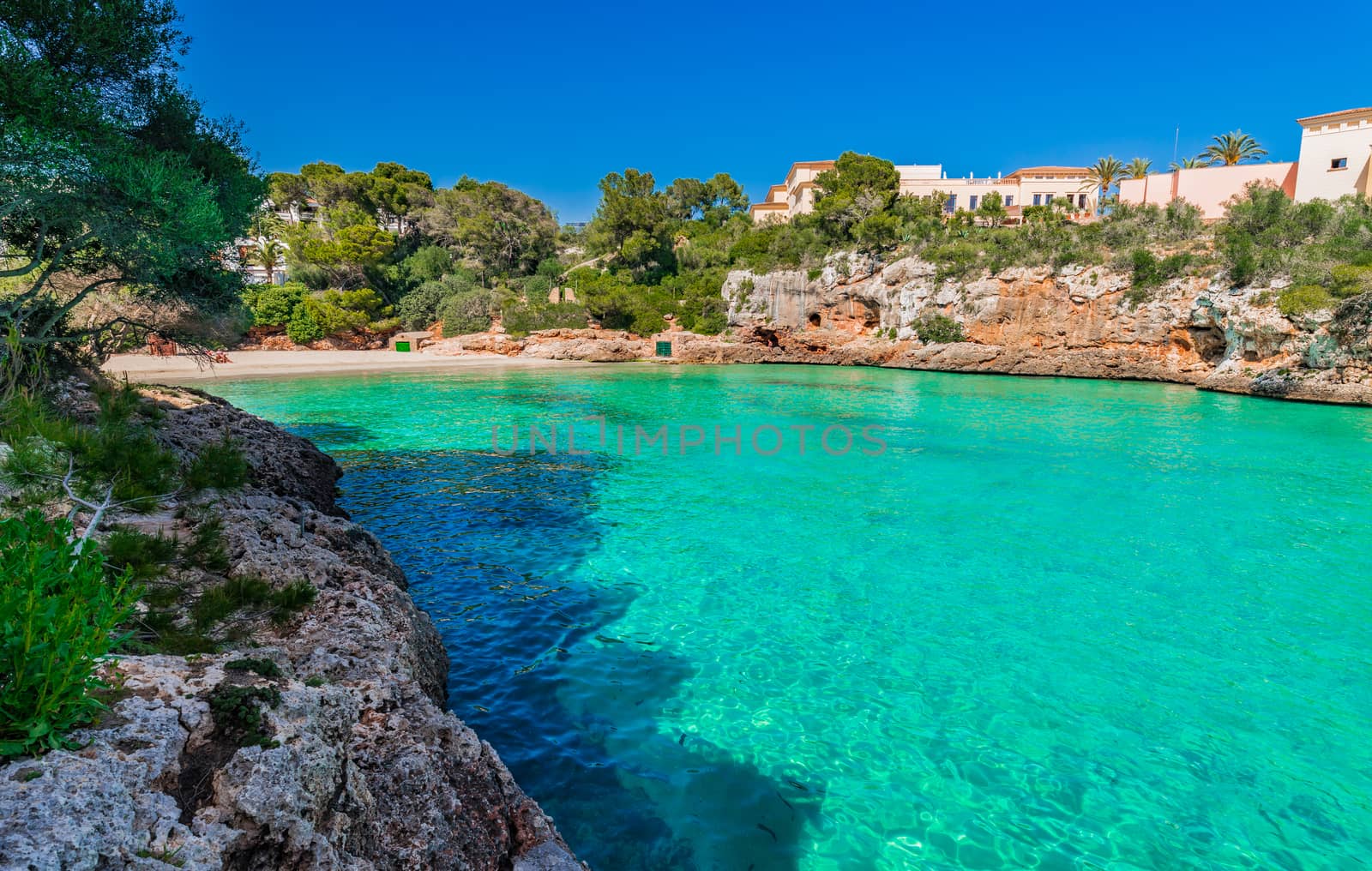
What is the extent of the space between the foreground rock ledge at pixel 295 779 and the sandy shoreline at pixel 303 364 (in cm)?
2767

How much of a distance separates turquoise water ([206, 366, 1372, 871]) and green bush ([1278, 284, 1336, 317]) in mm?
15406

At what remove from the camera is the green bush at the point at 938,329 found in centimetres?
3625

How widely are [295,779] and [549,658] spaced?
3631 mm

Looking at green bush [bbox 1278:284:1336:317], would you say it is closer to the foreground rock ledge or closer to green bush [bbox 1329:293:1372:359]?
green bush [bbox 1329:293:1372:359]

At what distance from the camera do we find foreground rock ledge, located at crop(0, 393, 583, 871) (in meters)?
1.81

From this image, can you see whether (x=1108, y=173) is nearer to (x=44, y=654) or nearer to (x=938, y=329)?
(x=938, y=329)

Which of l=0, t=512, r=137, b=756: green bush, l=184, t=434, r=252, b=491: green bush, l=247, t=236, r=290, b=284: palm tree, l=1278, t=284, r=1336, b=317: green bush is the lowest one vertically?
l=184, t=434, r=252, b=491: green bush

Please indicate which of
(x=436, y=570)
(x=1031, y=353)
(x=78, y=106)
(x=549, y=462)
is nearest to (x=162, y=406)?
(x=78, y=106)

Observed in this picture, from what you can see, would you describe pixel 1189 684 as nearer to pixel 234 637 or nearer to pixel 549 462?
Result: pixel 234 637

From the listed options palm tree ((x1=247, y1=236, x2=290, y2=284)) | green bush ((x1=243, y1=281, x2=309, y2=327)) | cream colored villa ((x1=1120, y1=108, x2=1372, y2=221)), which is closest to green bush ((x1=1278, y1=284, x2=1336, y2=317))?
cream colored villa ((x1=1120, y1=108, x2=1372, y2=221))

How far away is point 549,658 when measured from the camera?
233 inches

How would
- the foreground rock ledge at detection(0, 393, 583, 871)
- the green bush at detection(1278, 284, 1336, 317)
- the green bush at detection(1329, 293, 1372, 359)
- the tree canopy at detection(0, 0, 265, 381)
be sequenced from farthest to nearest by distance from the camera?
1. the green bush at detection(1278, 284, 1336, 317)
2. the green bush at detection(1329, 293, 1372, 359)
3. the tree canopy at detection(0, 0, 265, 381)
4. the foreground rock ledge at detection(0, 393, 583, 871)

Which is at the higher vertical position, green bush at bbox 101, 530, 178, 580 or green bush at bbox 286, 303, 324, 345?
green bush at bbox 286, 303, 324, 345

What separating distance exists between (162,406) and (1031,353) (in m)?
35.5
